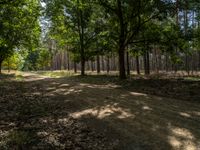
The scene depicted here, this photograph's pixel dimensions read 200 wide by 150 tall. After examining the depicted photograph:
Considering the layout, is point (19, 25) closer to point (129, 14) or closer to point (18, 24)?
point (18, 24)

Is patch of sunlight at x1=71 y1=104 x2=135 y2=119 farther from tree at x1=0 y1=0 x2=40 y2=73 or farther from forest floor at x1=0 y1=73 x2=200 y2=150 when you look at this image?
tree at x1=0 y1=0 x2=40 y2=73

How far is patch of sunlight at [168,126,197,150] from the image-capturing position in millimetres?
7762

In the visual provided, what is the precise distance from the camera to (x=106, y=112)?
11.5 m

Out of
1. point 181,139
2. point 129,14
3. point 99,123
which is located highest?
point 129,14

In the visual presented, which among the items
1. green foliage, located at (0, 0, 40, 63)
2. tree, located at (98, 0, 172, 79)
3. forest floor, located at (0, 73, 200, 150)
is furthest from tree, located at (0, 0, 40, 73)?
forest floor, located at (0, 73, 200, 150)

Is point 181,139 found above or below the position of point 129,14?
below

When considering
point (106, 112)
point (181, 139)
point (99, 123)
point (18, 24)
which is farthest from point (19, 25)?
point (181, 139)

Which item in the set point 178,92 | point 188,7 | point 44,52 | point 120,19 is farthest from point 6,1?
point 44,52

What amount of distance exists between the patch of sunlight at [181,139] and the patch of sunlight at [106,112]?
6.69ft

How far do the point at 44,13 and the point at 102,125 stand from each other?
82.3ft

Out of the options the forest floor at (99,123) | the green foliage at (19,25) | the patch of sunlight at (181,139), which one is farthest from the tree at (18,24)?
the patch of sunlight at (181,139)

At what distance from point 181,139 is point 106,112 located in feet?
11.9

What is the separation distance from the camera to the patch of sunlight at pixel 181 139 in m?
7.76

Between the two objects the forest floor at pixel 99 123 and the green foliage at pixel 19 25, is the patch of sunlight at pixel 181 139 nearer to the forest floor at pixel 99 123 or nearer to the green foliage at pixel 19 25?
the forest floor at pixel 99 123
